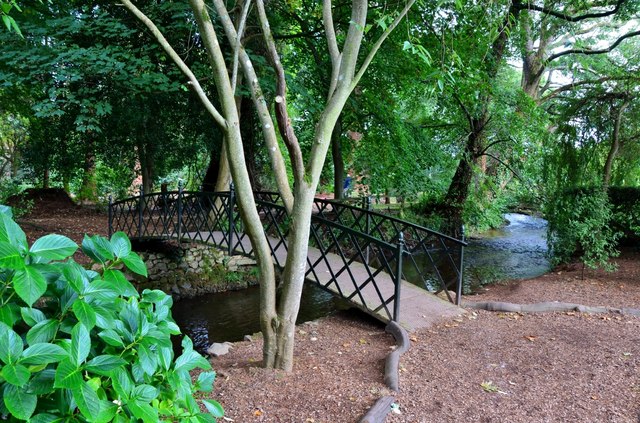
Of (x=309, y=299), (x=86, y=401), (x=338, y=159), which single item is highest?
(x=338, y=159)

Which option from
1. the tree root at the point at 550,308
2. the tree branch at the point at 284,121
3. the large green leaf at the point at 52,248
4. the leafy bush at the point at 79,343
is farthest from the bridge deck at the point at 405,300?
the large green leaf at the point at 52,248

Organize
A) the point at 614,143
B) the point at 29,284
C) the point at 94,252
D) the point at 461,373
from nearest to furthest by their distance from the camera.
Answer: the point at 29,284 < the point at 94,252 < the point at 461,373 < the point at 614,143

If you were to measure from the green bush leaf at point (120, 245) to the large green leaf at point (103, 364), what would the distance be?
1.36 feet

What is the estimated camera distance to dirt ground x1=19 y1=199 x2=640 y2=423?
3.42 metres

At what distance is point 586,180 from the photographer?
31.4ft

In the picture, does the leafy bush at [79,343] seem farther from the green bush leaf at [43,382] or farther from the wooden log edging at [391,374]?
the wooden log edging at [391,374]

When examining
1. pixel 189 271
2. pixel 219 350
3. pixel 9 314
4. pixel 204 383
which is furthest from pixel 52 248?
pixel 189 271

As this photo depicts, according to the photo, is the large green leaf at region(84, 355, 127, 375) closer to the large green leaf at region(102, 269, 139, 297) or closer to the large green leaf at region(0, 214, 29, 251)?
the large green leaf at region(102, 269, 139, 297)

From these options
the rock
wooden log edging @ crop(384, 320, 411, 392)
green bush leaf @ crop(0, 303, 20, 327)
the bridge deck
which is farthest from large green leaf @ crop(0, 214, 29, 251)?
the bridge deck

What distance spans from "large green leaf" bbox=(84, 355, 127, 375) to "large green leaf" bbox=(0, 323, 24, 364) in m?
0.18

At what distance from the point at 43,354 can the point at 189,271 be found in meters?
9.87

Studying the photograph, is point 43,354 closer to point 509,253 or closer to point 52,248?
point 52,248

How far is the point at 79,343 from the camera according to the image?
4.27 feet

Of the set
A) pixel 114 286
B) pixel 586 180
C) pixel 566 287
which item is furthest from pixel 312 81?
pixel 114 286
